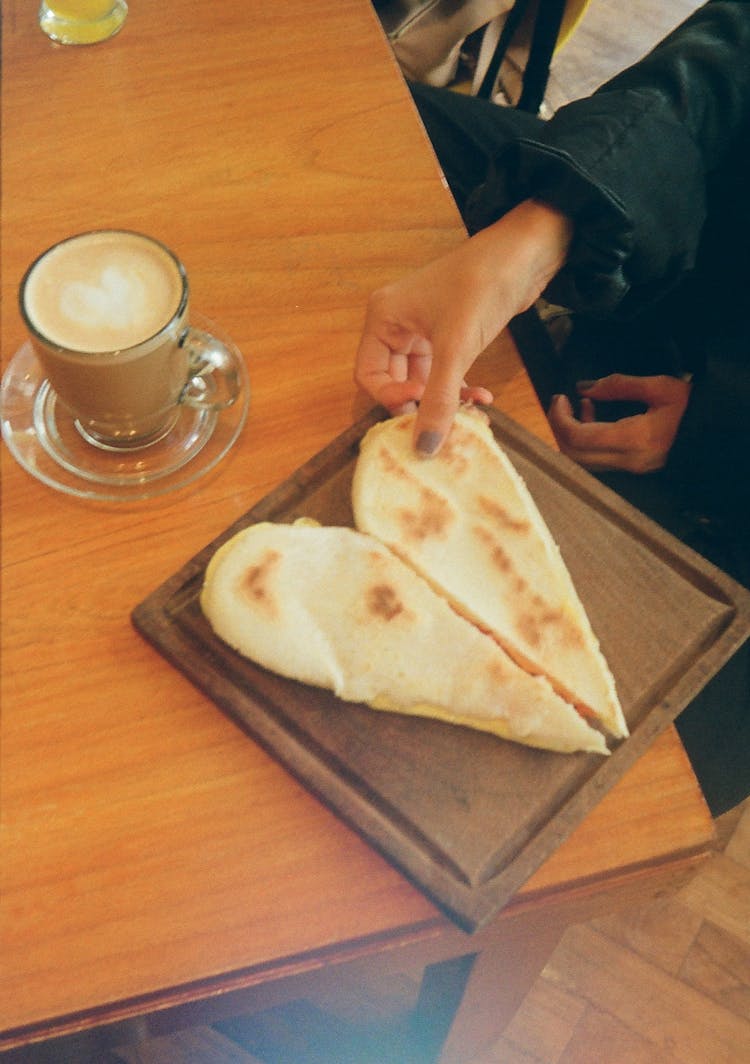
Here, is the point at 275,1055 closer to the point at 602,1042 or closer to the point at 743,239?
the point at 602,1042

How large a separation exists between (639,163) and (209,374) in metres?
0.43

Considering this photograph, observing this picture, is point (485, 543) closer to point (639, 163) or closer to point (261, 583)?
point (261, 583)

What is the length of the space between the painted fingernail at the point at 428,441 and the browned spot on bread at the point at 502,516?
49mm

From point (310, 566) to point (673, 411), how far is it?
21.3 inches

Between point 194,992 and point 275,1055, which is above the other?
point 194,992

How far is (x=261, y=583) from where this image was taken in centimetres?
56

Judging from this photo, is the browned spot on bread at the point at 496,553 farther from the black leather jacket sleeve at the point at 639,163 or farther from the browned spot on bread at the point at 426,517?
the black leather jacket sleeve at the point at 639,163

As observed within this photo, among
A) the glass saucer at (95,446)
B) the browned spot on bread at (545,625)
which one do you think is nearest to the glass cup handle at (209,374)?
the glass saucer at (95,446)

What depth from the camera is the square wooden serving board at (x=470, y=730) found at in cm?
50

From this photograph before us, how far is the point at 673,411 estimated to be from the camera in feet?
3.07

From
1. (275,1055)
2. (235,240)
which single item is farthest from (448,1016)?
(235,240)

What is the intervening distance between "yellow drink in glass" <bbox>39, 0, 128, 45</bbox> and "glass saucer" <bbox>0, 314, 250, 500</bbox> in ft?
1.25

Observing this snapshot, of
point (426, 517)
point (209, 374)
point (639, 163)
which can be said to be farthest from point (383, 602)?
point (639, 163)

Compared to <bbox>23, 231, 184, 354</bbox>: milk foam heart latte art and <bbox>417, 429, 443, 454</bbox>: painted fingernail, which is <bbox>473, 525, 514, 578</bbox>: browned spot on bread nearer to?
<bbox>417, 429, 443, 454</bbox>: painted fingernail
